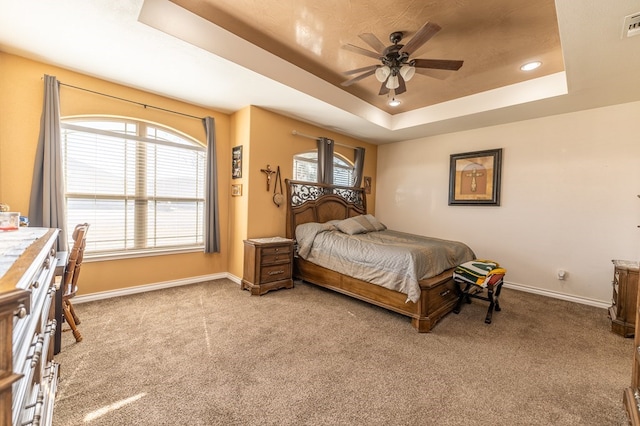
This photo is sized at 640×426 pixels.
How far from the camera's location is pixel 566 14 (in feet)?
6.09

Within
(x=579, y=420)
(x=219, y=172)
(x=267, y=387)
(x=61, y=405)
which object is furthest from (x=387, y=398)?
(x=219, y=172)

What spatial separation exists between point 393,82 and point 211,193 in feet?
9.40

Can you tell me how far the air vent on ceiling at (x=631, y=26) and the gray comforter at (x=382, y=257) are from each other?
2.30 meters

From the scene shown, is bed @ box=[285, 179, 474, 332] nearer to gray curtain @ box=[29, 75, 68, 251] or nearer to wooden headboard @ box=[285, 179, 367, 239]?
wooden headboard @ box=[285, 179, 367, 239]

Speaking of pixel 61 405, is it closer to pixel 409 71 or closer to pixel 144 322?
pixel 144 322

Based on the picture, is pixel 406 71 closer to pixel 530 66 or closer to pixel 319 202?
pixel 530 66

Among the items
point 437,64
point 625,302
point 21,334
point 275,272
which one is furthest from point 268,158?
point 625,302

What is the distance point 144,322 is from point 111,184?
1783mm

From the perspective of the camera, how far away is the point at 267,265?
352 centimetres

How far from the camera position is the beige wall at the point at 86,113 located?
2.63 m

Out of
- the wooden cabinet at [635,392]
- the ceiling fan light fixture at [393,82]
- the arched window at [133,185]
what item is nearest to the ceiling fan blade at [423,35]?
the ceiling fan light fixture at [393,82]

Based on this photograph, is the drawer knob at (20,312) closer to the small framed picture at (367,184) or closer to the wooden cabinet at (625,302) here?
the wooden cabinet at (625,302)

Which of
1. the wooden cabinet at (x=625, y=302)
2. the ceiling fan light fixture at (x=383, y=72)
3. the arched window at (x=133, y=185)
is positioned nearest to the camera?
the wooden cabinet at (x=625, y=302)

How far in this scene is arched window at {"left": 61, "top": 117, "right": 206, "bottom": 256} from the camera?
10.00ft
